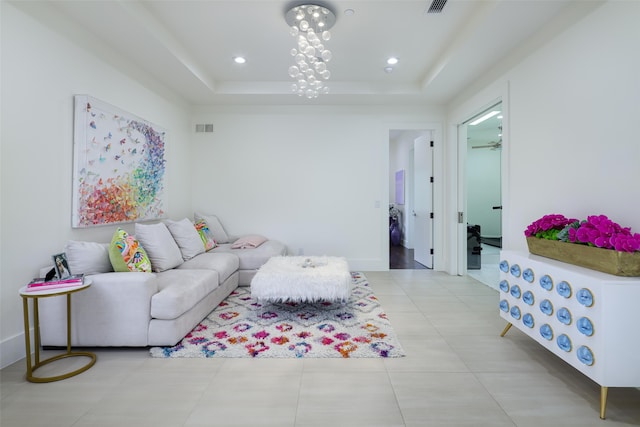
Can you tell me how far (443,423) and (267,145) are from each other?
4240mm

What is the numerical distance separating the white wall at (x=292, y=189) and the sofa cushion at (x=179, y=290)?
6.49ft

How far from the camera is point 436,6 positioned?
2475mm

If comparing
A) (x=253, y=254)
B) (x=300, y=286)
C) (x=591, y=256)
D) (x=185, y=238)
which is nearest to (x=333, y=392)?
(x=300, y=286)

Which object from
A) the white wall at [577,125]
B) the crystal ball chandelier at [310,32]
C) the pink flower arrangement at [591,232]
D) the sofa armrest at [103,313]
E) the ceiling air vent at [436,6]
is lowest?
the sofa armrest at [103,313]

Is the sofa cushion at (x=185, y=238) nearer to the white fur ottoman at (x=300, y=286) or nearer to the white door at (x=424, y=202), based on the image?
the white fur ottoman at (x=300, y=286)

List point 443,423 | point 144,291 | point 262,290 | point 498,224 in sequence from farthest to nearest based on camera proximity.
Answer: point 498,224
point 262,290
point 144,291
point 443,423

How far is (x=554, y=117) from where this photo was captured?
2.38 m

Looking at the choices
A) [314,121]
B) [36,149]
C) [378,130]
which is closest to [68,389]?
[36,149]

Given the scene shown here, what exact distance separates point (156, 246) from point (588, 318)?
11.0 ft

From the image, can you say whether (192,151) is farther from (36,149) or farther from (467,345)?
(467,345)

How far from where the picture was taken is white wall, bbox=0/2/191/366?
1.97 m

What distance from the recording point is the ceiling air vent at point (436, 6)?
7.92ft

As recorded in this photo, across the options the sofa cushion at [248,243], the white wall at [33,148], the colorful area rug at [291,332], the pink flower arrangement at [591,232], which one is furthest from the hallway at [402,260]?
the white wall at [33,148]

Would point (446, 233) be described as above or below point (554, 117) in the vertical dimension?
below
